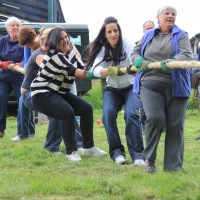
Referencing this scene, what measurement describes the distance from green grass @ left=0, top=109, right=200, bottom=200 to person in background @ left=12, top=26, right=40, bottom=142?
1.46m

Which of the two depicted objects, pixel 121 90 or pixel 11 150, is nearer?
pixel 121 90

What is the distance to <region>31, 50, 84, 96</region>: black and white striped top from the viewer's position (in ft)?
20.4

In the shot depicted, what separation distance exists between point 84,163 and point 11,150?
137 cm

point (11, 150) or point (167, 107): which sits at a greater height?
point (167, 107)

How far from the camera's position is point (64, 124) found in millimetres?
6328

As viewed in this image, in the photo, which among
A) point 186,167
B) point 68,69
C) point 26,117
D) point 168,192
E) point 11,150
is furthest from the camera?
point 26,117

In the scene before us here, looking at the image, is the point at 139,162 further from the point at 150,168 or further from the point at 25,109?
the point at 25,109

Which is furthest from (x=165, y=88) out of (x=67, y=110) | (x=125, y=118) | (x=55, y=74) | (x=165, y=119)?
(x=55, y=74)

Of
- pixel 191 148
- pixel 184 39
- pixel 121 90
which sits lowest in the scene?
pixel 191 148

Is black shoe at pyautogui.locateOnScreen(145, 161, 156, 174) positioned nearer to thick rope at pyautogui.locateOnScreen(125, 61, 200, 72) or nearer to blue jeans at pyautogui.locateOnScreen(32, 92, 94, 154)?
thick rope at pyautogui.locateOnScreen(125, 61, 200, 72)

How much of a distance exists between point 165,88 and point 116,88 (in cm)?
113

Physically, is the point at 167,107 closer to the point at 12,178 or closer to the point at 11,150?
the point at 12,178

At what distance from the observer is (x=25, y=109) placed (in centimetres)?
849

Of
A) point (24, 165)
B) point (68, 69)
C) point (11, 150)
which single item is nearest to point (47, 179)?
point (24, 165)
